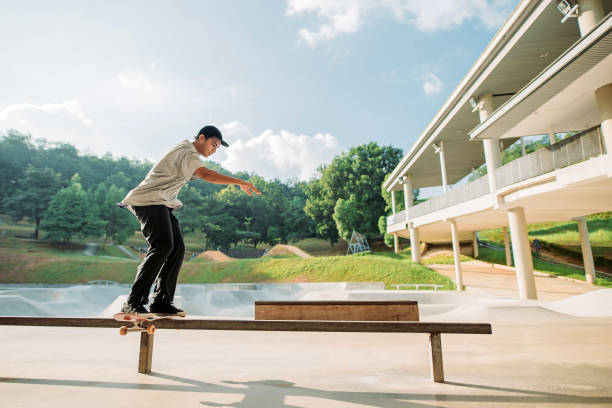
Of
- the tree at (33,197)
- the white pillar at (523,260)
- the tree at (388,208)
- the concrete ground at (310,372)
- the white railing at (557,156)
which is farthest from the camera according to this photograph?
the tree at (33,197)

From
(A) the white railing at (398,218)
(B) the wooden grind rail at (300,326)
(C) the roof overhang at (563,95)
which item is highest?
(C) the roof overhang at (563,95)

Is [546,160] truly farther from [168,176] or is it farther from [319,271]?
[319,271]

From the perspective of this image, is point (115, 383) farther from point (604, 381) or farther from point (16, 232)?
point (16, 232)

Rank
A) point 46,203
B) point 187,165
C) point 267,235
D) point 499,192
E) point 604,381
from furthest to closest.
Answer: point 267,235 < point 46,203 < point 499,192 < point 187,165 < point 604,381

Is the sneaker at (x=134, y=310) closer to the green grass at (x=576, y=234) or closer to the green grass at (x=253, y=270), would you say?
the green grass at (x=253, y=270)

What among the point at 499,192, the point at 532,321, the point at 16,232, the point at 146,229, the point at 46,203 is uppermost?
the point at 46,203

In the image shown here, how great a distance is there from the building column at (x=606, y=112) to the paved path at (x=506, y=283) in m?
7.70

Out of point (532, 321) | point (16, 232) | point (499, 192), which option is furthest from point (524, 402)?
point (16, 232)

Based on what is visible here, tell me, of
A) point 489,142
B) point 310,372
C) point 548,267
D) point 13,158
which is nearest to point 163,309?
point 310,372

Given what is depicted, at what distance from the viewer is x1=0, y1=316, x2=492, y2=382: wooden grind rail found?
2.54 meters

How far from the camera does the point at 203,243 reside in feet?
192

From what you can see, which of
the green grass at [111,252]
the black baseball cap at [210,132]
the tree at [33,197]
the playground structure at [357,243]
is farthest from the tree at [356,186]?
the tree at [33,197]

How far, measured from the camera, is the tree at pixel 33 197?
46750 mm

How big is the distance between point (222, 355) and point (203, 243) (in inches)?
2262
